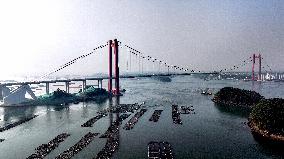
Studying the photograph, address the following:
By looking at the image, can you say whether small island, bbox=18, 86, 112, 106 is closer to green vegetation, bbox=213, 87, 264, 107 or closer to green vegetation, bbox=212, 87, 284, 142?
green vegetation, bbox=213, 87, 264, 107

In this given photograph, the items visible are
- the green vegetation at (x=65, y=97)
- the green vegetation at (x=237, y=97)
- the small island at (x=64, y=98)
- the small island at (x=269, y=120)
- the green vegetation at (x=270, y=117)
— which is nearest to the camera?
the small island at (x=269, y=120)

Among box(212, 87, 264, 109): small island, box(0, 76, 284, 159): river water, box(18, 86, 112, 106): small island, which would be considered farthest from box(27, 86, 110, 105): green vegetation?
box(212, 87, 264, 109): small island

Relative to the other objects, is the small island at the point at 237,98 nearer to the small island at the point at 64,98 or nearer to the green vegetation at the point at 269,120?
the green vegetation at the point at 269,120

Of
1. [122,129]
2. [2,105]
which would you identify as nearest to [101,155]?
[122,129]

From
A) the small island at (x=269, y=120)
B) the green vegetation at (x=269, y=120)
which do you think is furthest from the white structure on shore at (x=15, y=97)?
the small island at (x=269, y=120)

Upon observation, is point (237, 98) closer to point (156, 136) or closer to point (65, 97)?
point (156, 136)
